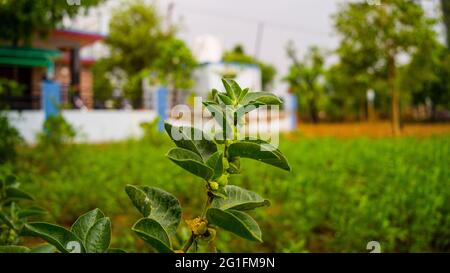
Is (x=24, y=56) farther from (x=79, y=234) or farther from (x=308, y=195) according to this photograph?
(x=79, y=234)

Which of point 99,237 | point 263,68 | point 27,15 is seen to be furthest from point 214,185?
point 263,68

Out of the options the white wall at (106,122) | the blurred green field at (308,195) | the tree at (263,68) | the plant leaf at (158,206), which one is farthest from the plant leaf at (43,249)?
the tree at (263,68)

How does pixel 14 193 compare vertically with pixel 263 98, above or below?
below

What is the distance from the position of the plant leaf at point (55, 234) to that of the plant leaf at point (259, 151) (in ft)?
0.57

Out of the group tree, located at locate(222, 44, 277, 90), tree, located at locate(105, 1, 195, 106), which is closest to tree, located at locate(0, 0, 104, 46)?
tree, located at locate(105, 1, 195, 106)

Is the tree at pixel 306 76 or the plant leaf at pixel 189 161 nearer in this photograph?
the plant leaf at pixel 189 161

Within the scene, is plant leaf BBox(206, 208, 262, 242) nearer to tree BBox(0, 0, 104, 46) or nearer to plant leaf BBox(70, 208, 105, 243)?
plant leaf BBox(70, 208, 105, 243)

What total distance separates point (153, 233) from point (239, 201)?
0.09m

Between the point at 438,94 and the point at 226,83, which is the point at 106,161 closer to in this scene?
the point at 226,83

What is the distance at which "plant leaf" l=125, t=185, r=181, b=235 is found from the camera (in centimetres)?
47

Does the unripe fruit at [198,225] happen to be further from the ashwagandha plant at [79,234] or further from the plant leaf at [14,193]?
the plant leaf at [14,193]

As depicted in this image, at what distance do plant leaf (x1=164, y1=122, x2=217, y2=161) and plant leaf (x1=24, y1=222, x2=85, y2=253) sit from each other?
13cm

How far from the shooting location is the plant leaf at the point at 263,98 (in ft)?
1.52

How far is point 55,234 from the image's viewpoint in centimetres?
45
